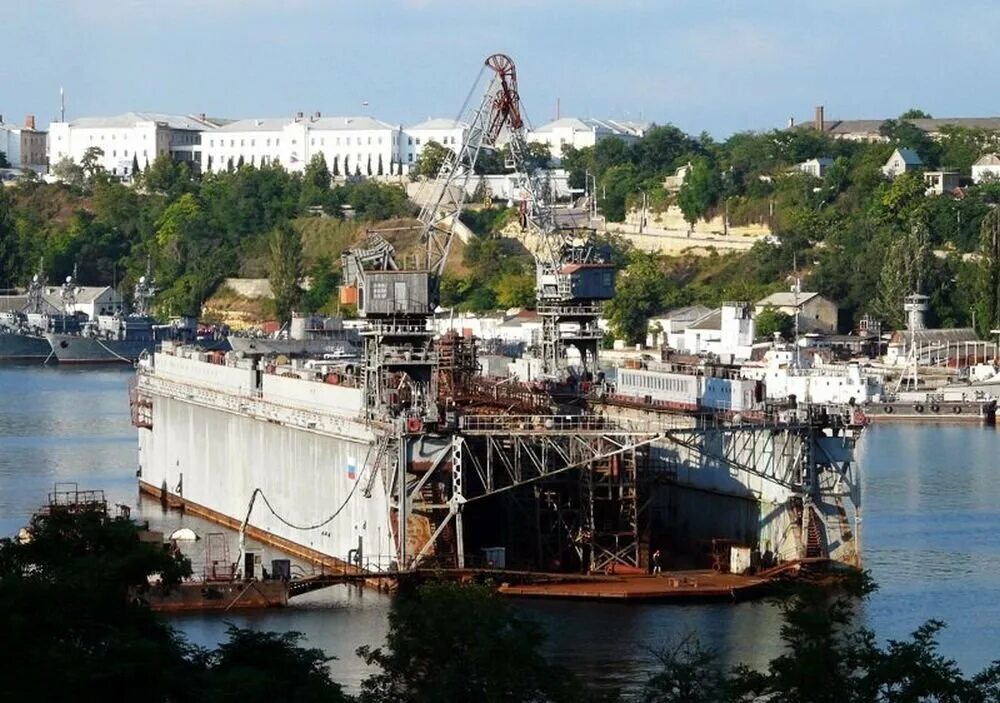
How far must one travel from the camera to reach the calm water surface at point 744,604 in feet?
141

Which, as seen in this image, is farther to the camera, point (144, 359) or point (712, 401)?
point (144, 359)

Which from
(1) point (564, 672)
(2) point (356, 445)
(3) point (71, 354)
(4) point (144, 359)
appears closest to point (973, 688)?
Answer: (1) point (564, 672)

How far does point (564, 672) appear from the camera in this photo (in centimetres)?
3011

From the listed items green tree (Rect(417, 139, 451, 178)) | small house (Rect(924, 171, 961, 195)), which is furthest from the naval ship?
small house (Rect(924, 171, 961, 195))

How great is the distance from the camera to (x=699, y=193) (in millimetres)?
147750

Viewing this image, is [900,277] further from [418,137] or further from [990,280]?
[418,137]

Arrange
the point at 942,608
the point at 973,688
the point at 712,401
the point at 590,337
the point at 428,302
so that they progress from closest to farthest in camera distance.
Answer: the point at 973,688 → the point at 942,608 → the point at 428,302 → the point at 712,401 → the point at 590,337

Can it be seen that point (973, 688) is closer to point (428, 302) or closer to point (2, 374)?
point (428, 302)

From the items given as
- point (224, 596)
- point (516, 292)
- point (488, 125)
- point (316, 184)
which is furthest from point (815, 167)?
point (224, 596)

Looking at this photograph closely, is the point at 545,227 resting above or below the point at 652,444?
above

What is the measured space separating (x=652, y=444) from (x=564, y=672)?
2426 cm

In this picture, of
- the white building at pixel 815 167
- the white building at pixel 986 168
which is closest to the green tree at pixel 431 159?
the white building at pixel 815 167

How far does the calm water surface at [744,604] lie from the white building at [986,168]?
56770mm

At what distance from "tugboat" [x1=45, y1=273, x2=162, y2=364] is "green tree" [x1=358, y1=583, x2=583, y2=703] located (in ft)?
382
